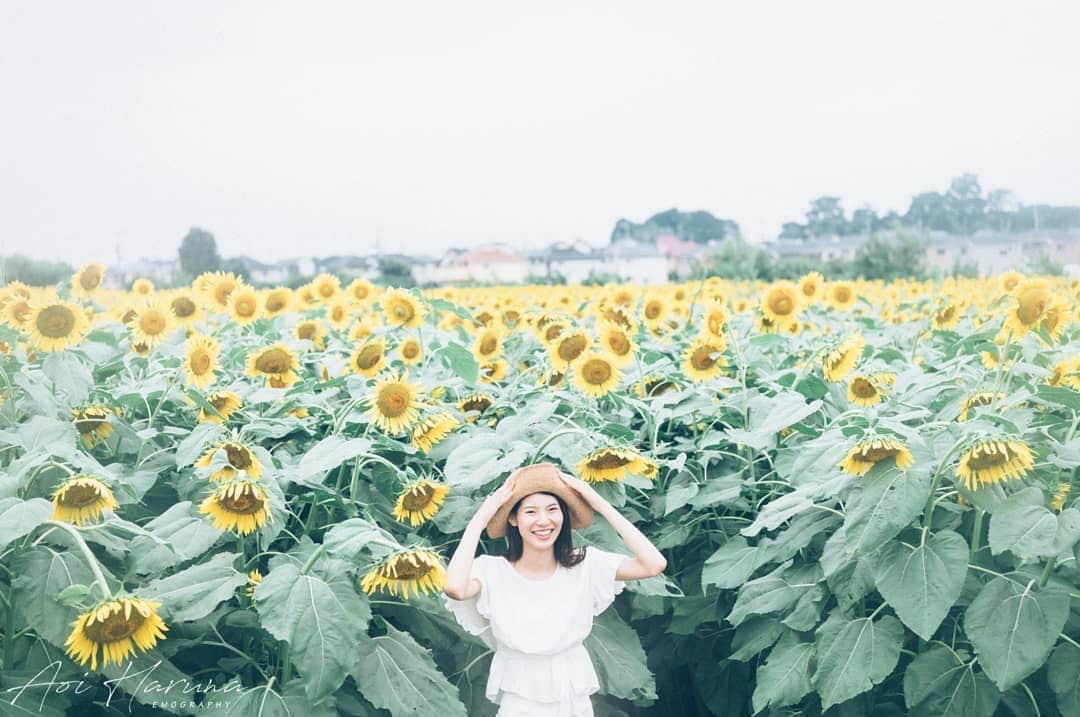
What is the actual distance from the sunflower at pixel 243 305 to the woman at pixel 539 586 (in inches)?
97.2

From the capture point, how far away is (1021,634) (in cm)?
254

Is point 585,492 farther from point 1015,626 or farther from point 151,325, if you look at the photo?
point 151,325

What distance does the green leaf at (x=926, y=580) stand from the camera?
2.60 m

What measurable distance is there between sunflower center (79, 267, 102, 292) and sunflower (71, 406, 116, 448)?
4.91ft

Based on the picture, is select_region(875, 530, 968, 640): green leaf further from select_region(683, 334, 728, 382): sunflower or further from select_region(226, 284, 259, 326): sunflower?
select_region(226, 284, 259, 326): sunflower

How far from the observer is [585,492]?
9.00ft

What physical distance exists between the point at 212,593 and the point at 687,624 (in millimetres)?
1593

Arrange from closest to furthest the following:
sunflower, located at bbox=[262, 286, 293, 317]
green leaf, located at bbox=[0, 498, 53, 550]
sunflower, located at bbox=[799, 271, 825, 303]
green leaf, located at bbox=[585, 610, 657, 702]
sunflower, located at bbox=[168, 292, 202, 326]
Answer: green leaf, located at bbox=[0, 498, 53, 550] < green leaf, located at bbox=[585, 610, 657, 702] < sunflower, located at bbox=[168, 292, 202, 326] < sunflower, located at bbox=[262, 286, 293, 317] < sunflower, located at bbox=[799, 271, 825, 303]

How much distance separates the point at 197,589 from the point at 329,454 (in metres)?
0.51

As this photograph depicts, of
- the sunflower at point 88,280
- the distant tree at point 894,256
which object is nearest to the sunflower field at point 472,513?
the sunflower at point 88,280

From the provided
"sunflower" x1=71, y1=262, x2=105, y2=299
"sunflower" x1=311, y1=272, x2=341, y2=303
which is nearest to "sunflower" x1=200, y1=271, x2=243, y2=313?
"sunflower" x1=71, y1=262, x2=105, y2=299

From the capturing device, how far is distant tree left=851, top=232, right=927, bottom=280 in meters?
26.5

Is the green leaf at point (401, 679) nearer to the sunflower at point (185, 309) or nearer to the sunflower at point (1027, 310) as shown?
the sunflower at point (1027, 310)

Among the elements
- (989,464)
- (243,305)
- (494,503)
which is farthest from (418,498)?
(243,305)
